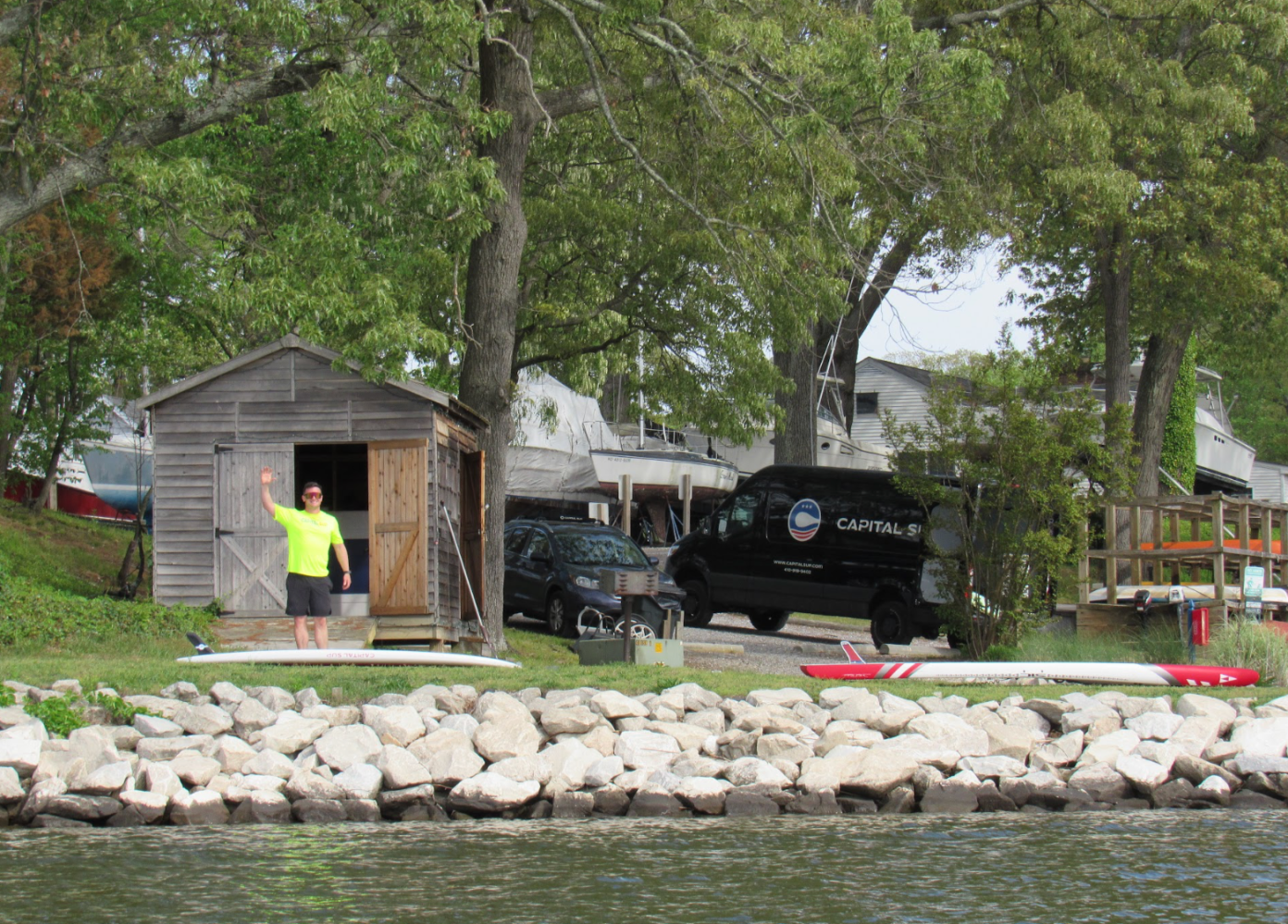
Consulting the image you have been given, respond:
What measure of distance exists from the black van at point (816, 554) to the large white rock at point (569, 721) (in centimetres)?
944

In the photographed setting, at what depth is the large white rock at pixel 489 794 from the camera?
10.8 meters

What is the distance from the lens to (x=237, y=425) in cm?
1744

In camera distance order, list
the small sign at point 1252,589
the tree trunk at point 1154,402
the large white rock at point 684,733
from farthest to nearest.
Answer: the tree trunk at point 1154,402, the small sign at point 1252,589, the large white rock at point 684,733

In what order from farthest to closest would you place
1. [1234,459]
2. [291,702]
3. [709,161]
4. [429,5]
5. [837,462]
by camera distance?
1. [1234,459]
2. [837,462]
3. [709,161]
4. [429,5]
5. [291,702]

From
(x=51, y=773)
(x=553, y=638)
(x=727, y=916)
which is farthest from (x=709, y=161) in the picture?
(x=727, y=916)

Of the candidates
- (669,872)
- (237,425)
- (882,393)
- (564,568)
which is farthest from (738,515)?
(882,393)

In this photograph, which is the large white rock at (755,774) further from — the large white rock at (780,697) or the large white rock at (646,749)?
the large white rock at (780,697)

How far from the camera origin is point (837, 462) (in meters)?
41.2

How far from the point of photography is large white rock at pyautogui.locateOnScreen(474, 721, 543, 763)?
11.4 m

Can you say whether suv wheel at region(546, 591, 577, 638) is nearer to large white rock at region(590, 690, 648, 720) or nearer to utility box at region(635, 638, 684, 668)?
utility box at region(635, 638, 684, 668)

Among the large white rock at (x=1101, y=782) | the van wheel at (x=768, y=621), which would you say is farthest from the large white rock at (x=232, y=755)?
the van wheel at (x=768, y=621)

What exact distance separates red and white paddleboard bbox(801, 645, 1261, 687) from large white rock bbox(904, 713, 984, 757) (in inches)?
78.9

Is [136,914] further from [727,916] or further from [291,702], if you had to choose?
[291,702]

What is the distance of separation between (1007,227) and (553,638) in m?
8.91
